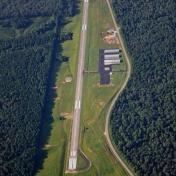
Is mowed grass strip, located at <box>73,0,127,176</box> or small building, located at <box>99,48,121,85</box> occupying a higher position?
small building, located at <box>99,48,121,85</box>

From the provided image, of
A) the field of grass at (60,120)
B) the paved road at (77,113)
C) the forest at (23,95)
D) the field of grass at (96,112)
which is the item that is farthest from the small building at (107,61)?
the forest at (23,95)

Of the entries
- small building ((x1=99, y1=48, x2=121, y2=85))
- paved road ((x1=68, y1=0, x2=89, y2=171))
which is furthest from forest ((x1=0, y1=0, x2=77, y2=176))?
small building ((x1=99, y1=48, x2=121, y2=85))

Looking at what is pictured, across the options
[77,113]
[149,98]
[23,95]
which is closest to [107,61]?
[77,113]

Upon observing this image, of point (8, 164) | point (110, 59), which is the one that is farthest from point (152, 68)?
point (8, 164)

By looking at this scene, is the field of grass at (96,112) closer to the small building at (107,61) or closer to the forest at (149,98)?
the small building at (107,61)

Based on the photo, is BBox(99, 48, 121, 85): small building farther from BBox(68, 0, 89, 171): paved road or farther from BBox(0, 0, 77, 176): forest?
BBox(0, 0, 77, 176): forest

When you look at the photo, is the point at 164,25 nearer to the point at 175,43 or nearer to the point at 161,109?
the point at 175,43

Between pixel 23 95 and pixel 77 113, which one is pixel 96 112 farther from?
pixel 23 95
